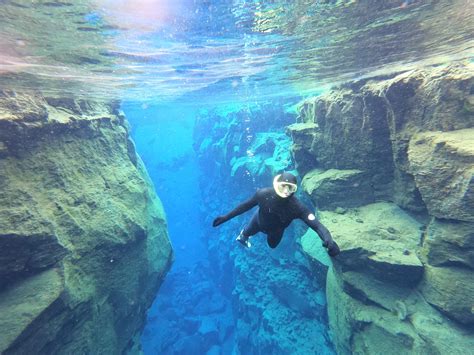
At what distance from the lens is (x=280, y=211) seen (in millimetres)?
5242

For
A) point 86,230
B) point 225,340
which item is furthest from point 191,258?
point 86,230

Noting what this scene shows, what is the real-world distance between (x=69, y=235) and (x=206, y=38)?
27.5ft

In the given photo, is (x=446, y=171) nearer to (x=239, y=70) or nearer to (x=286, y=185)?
(x=286, y=185)

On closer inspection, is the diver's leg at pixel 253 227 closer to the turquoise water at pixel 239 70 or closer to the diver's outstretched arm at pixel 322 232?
the diver's outstretched arm at pixel 322 232

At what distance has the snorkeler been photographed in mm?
4680

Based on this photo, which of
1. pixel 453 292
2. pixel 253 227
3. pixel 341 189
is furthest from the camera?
pixel 341 189

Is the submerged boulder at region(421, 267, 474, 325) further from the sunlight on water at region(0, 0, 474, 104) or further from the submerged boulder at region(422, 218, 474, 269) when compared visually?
the sunlight on water at region(0, 0, 474, 104)

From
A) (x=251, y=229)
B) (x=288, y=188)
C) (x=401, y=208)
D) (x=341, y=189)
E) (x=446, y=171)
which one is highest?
(x=288, y=188)

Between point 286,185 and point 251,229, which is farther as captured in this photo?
point 251,229

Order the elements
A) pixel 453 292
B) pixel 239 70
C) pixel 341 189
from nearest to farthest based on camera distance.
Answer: pixel 453 292
pixel 341 189
pixel 239 70

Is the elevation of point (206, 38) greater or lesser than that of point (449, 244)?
greater

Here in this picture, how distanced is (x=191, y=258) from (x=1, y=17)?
2940 centimetres

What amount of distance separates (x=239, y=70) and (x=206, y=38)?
20.5 feet

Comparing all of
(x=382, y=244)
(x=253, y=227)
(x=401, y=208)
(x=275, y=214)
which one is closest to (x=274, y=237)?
(x=253, y=227)
